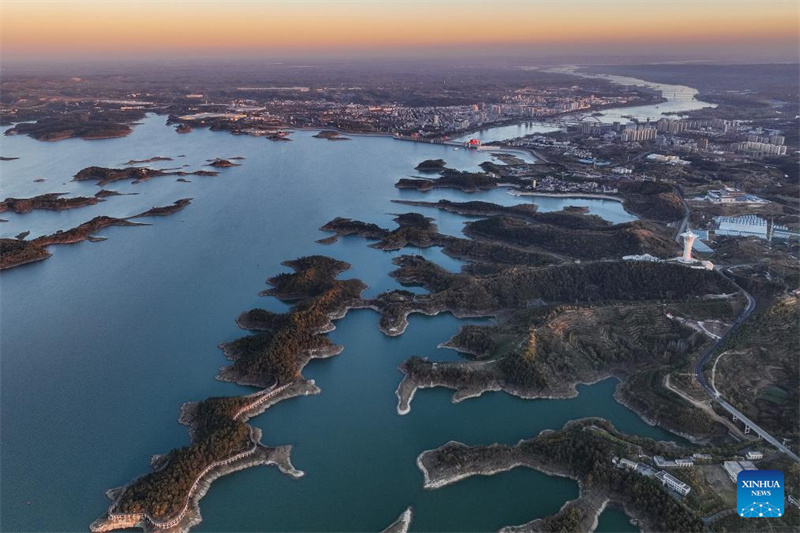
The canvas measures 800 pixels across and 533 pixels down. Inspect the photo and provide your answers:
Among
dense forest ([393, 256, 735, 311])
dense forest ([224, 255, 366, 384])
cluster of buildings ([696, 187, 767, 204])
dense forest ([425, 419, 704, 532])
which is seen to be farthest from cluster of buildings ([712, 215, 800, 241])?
dense forest ([224, 255, 366, 384])

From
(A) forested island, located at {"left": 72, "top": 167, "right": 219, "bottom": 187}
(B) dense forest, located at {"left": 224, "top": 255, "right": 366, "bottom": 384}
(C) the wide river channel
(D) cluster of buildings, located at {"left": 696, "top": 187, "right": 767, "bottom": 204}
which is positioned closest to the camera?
(C) the wide river channel

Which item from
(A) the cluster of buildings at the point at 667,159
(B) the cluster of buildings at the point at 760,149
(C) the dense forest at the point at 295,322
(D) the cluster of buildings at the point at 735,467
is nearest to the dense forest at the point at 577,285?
(C) the dense forest at the point at 295,322

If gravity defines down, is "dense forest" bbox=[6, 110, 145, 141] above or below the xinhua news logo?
above

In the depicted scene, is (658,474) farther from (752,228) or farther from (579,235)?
(752,228)

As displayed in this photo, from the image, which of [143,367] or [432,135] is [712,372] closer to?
[143,367]

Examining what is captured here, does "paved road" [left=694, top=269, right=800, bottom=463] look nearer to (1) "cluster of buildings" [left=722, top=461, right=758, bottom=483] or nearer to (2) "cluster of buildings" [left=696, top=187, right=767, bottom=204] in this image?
(1) "cluster of buildings" [left=722, top=461, right=758, bottom=483]
